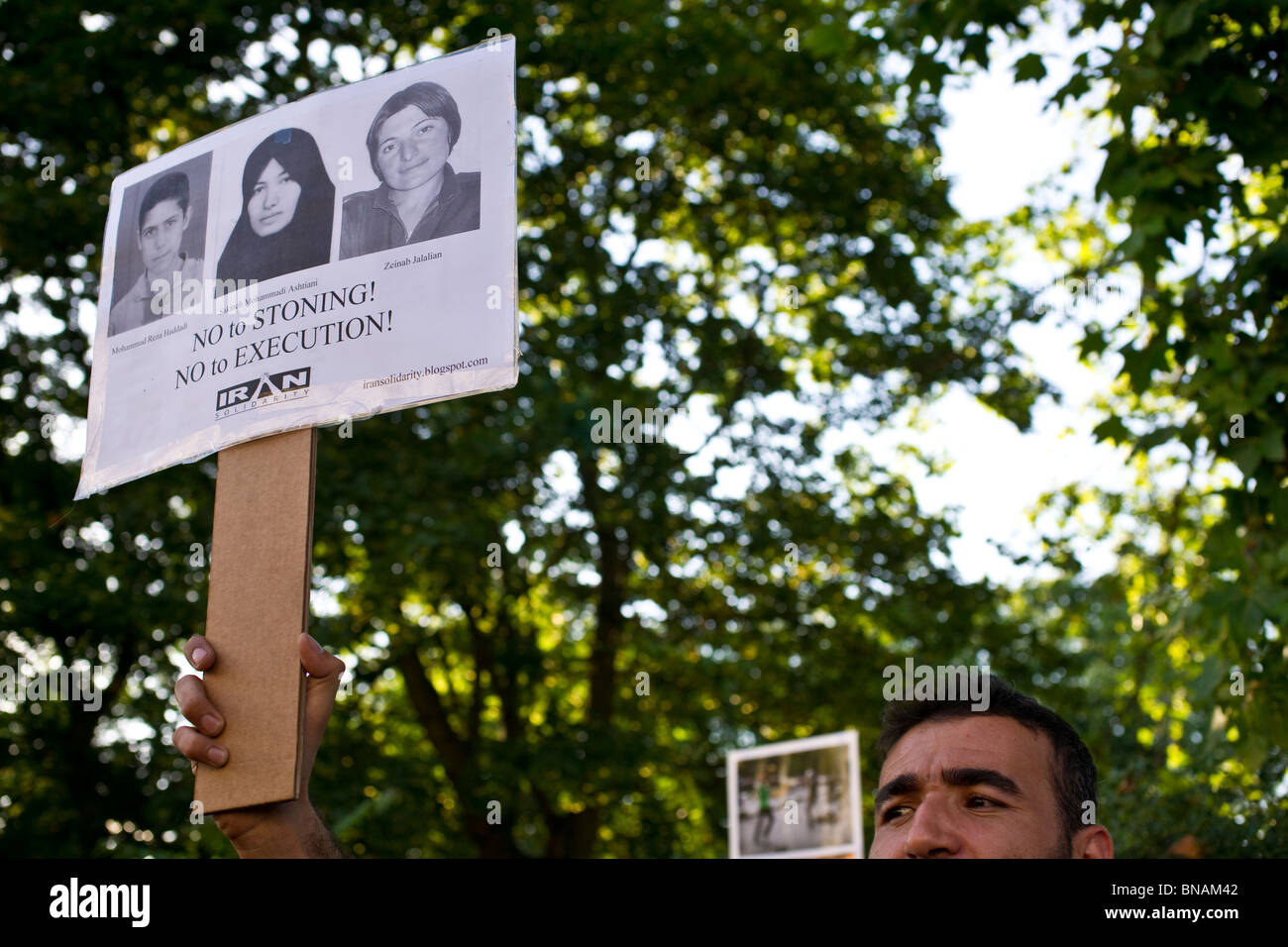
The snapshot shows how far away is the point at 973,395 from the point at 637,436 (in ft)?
12.0

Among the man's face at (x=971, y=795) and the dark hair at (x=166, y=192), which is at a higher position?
the dark hair at (x=166, y=192)

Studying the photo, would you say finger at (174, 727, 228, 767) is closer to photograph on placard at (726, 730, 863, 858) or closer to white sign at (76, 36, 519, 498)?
white sign at (76, 36, 519, 498)

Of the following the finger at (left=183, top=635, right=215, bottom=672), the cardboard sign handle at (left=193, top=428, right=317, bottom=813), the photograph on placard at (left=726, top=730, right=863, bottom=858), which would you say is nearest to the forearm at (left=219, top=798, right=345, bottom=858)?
the cardboard sign handle at (left=193, top=428, right=317, bottom=813)

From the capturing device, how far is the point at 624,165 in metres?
14.9

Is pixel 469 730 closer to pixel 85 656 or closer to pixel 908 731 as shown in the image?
pixel 85 656

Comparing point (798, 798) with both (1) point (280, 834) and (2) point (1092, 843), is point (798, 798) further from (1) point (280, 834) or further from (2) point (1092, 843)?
(1) point (280, 834)

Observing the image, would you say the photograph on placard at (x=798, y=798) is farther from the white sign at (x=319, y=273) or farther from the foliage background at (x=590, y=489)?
the white sign at (x=319, y=273)

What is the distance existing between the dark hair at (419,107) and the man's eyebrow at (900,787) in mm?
1624

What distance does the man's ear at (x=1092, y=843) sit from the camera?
3082 mm

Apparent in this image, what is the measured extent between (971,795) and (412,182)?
167 centimetres

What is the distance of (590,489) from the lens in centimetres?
1456

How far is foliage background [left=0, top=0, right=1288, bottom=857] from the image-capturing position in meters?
12.4

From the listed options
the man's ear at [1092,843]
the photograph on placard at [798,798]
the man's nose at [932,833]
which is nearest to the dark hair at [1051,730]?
the man's ear at [1092,843]
